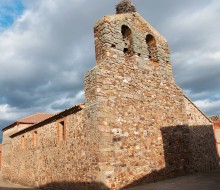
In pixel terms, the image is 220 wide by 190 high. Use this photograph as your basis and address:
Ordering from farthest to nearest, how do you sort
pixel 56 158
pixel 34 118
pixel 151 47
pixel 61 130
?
pixel 34 118
pixel 151 47
pixel 61 130
pixel 56 158

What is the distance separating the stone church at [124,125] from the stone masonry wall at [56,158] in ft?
0.12

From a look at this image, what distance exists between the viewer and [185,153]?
11.1 metres

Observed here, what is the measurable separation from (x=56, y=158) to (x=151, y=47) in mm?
6939

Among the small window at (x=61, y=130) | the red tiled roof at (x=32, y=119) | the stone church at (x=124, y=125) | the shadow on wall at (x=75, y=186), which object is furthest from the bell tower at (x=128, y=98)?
the red tiled roof at (x=32, y=119)

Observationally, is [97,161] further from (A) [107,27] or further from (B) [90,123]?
(A) [107,27]

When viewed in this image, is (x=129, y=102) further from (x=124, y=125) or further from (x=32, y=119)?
(x=32, y=119)

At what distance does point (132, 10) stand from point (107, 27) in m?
2.53

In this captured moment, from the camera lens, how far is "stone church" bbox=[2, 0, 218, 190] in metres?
8.45

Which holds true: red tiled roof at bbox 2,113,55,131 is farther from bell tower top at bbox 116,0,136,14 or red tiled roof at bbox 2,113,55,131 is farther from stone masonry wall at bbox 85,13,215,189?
stone masonry wall at bbox 85,13,215,189

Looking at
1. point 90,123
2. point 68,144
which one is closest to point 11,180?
point 68,144

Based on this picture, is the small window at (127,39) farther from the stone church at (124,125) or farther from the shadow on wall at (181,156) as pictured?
the shadow on wall at (181,156)

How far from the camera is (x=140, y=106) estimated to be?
985cm

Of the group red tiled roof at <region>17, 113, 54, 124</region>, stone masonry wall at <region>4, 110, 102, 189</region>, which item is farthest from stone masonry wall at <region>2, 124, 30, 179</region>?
stone masonry wall at <region>4, 110, 102, 189</region>

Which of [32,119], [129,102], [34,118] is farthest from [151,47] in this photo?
[34,118]
